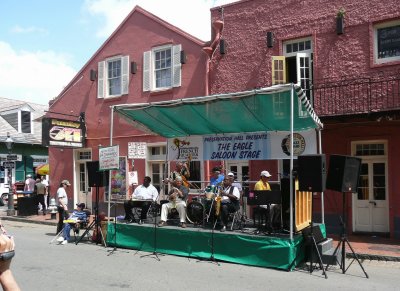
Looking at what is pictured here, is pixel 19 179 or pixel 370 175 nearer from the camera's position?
pixel 370 175

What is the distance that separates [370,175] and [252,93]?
585cm

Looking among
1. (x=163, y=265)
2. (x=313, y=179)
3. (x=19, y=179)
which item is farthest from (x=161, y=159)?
(x=19, y=179)

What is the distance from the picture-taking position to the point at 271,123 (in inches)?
422

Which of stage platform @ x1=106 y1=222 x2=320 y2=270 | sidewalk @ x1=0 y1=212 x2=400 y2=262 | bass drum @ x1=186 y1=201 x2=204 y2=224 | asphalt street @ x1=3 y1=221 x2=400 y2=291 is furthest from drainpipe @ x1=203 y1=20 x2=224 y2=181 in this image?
asphalt street @ x1=3 y1=221 x2=400 y2=291

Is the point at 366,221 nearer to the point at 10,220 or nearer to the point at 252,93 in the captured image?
the point at 252,93

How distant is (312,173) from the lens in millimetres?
8352

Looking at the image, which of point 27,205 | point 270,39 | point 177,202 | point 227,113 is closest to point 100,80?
point 27,205

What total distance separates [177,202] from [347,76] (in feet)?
20.1

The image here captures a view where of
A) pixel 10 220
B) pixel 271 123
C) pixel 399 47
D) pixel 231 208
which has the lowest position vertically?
pixel 10 220

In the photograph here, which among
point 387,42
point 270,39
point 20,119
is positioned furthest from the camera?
point 20,119

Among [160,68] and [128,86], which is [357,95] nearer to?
[160,68]

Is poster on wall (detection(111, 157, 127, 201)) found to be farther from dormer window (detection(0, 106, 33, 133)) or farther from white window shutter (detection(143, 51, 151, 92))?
dormer window (detection(0, 106, 33, 133))

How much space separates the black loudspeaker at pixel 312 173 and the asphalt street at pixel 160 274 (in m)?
1.57

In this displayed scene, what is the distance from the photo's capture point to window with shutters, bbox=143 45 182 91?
651 inches
